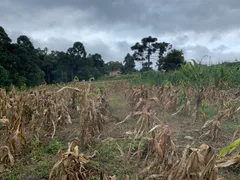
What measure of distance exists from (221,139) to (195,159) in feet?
6.22

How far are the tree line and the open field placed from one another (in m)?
14.6

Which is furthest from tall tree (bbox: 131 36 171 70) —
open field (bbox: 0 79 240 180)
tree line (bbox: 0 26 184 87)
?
open field (bbox: 0 79 240 180)

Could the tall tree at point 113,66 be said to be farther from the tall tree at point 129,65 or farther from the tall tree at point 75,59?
the tall tree at point 75,59

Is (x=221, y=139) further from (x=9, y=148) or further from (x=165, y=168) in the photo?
(x=9, y=148)

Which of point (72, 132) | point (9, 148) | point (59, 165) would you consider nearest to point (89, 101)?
point (72, 132)

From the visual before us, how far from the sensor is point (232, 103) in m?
4.21

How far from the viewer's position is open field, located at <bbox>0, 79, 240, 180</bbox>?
173 cm

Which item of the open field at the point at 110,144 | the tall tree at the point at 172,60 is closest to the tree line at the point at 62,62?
the tall tree at the point at 172,60

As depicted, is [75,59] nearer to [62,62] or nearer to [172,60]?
[62,62]

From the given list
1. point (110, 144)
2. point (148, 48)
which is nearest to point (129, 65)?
point (148, 48)

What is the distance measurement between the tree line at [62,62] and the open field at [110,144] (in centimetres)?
1455

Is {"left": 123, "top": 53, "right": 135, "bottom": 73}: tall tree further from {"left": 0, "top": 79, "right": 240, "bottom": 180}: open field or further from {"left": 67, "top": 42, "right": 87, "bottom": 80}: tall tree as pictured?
{"left": 0, "top": 79, "right": 240, "bottom": 180}: open field

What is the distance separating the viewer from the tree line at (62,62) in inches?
754

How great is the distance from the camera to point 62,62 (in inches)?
1073
